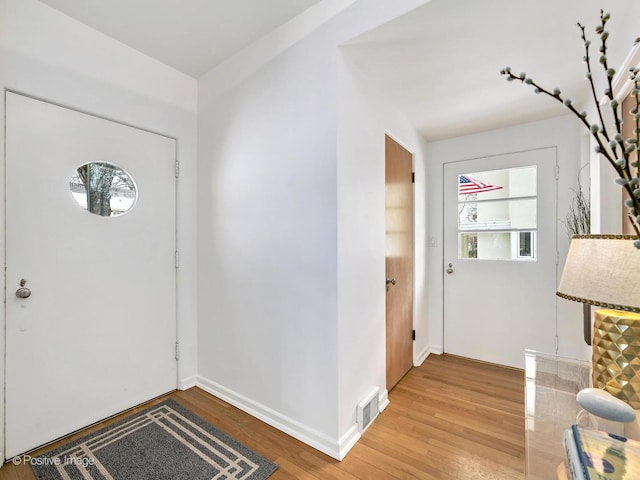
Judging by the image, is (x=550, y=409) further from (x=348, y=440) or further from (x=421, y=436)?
(x=348, y=440)

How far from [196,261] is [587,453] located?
2527 mm

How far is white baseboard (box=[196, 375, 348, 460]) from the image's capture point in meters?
1.65

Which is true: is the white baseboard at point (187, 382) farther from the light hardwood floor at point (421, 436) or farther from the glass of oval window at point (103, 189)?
the glass of oval window at point (103, 189)

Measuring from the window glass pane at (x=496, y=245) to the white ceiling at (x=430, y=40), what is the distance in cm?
113

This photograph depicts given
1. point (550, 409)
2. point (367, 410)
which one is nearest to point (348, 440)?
point (367, 410)

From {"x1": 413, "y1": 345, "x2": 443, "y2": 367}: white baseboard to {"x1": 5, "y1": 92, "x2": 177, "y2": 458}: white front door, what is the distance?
2202 mm

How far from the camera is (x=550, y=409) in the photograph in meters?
1.18

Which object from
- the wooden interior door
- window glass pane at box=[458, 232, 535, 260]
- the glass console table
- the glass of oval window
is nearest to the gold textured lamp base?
the glass console table

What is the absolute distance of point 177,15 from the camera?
181 centimetres

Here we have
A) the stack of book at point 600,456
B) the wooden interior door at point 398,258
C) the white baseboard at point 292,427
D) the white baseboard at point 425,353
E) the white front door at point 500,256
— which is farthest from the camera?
the white baseboard at point 425,353

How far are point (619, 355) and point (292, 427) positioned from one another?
1.66m

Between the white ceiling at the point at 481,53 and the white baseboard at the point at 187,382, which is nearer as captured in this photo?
the white ceiling at the point at 481,53

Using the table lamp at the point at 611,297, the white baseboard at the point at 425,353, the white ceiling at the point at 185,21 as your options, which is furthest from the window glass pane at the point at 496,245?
the white ceiling at the point at 185,21

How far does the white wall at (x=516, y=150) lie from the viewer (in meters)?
2.50
